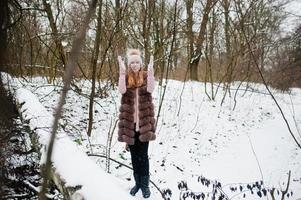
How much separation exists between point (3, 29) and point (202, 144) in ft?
28.2

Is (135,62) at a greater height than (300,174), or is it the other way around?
(135,62)

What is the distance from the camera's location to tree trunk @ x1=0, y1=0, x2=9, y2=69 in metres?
0.76

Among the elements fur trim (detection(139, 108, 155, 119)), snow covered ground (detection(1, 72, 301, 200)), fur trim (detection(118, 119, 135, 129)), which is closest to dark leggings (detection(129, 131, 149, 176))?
fur trim (detection(118, 119, 135, 129))

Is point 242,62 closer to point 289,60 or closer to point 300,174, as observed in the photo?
point 289,60

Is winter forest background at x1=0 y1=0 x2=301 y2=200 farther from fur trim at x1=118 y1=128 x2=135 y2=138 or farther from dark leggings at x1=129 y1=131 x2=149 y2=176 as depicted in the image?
fur trim at x1=118 y1=128 x2=135 y2=138

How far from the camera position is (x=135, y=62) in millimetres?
4793

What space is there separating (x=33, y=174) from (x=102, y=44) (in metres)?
7.28

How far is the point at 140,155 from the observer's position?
4.88m

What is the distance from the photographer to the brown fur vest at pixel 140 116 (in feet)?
15.6

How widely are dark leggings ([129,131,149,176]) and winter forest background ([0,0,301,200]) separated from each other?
36 centimetres

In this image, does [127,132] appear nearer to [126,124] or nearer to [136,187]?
[126,124]

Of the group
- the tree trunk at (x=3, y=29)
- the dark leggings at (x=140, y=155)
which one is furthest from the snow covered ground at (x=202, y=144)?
the tree trunk at (x=3, y=29)

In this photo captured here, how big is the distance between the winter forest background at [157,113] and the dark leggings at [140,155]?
36cm

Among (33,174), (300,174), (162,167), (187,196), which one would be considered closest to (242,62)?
(300,174)
